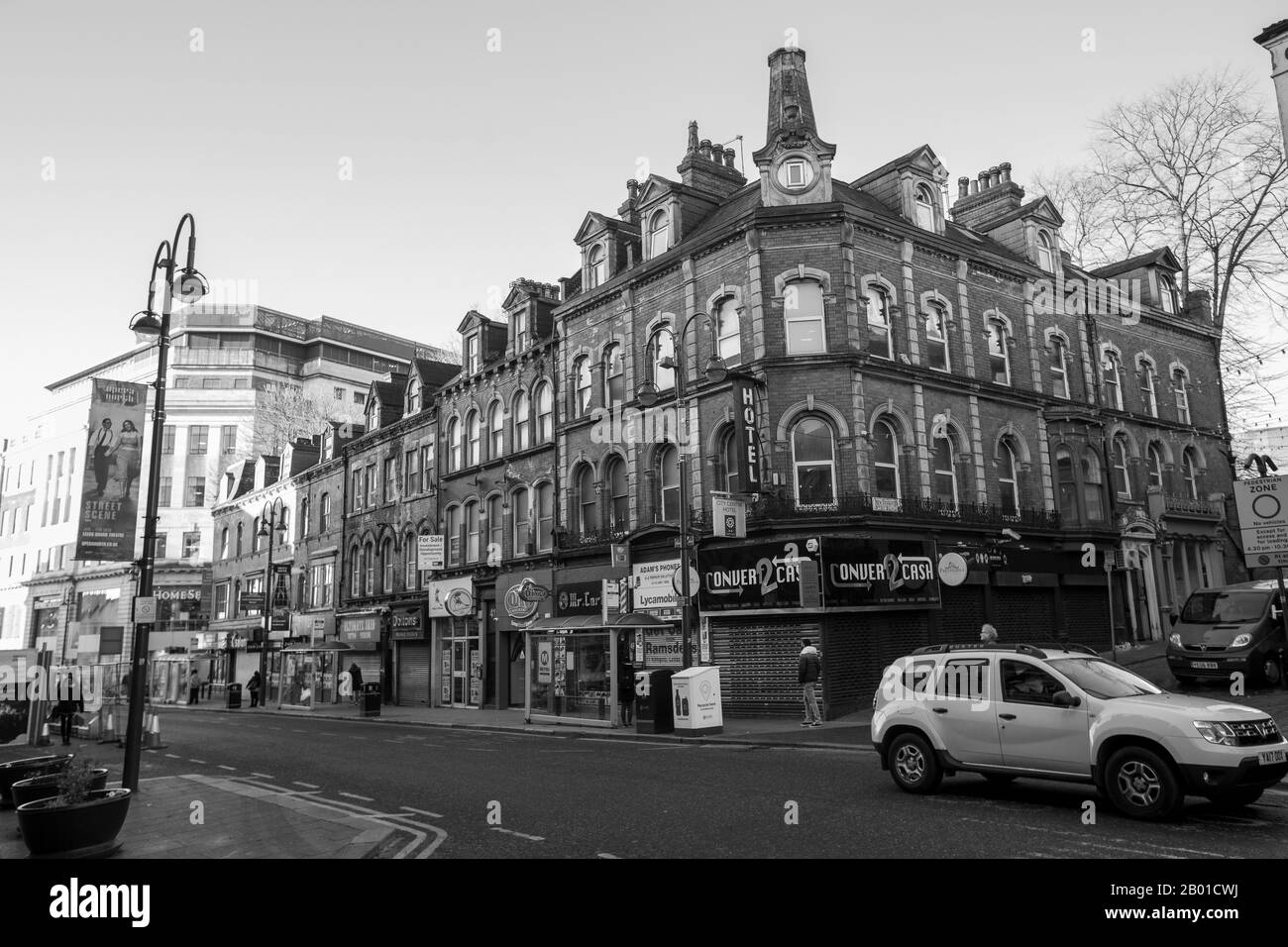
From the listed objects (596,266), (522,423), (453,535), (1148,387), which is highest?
(596,266)

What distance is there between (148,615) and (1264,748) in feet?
43.3

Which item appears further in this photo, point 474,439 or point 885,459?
point 474,439

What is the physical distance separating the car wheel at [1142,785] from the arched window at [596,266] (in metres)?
22.8

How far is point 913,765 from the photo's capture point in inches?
404

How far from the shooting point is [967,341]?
25.4 metres

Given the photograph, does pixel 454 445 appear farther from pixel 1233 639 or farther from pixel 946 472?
pixel 1233 639

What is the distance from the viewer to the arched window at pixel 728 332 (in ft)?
77.4

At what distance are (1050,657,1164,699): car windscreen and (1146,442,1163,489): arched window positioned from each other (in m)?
24.9

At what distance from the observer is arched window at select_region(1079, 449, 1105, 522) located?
28.1 metres

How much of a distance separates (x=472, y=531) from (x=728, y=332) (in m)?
14.8

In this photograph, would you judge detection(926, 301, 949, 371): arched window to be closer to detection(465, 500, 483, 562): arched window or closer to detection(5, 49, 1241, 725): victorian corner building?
detection(5, 49, 1241, 725): victorian corner building

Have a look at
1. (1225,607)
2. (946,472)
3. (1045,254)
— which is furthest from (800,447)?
(1045,254)

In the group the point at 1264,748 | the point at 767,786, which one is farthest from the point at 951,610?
the point at 1264,748

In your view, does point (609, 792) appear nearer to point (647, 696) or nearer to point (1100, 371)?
point (647, 696)
